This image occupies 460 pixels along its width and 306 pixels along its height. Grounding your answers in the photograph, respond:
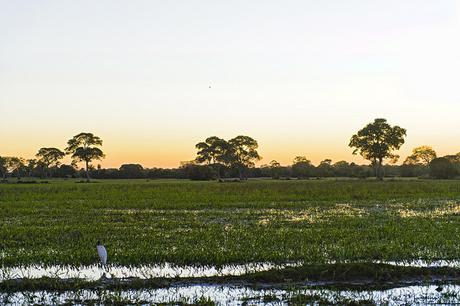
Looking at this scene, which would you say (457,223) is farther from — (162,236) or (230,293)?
(230,293)

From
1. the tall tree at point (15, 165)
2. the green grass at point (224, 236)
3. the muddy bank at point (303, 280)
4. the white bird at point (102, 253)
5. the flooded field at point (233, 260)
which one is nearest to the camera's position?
the flooded field at point (233, 260)

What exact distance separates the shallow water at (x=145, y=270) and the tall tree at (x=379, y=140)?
86.7m

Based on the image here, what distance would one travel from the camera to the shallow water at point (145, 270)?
487 inches

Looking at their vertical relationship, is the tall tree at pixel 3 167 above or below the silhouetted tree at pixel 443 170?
above

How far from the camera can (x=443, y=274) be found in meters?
12.0

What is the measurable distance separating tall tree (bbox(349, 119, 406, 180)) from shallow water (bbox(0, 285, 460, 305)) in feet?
295

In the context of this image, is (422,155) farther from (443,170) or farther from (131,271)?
(131,271)

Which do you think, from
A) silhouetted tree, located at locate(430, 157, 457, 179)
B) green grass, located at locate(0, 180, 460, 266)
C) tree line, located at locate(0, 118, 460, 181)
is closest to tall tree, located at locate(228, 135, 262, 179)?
tree line, located at locate(0, 118, 460, 181)

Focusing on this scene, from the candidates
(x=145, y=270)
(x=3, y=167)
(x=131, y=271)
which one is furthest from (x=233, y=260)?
(x=3, y=167)

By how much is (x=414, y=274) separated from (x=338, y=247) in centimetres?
412

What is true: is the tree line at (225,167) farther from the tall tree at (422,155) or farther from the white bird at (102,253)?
the white bird at (102,253)

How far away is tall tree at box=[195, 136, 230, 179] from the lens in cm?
13250

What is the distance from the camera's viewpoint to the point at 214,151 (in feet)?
439

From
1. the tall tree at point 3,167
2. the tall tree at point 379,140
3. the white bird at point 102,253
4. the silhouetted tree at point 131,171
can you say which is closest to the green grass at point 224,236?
the white bird at point 102,253
